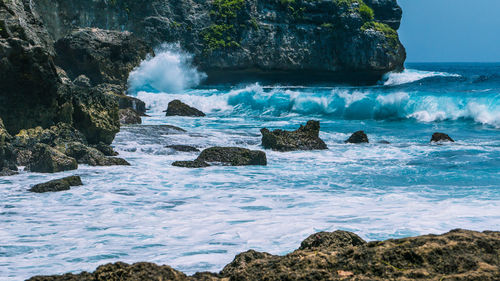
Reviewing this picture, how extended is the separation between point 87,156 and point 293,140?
458cm

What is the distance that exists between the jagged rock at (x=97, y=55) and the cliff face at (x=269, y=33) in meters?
8.91

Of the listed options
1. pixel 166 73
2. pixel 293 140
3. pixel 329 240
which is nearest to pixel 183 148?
pixel 293 140

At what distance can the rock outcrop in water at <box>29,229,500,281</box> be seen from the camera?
1.97 m

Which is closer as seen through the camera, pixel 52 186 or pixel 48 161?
pixel 52 186

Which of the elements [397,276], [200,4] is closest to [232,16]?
[200,4]

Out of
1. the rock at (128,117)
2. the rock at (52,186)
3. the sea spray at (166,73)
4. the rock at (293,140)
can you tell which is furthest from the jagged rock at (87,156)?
the sea spray at (166,73)

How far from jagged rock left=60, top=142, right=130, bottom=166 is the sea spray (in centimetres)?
2013

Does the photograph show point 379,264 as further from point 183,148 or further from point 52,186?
point 183,148

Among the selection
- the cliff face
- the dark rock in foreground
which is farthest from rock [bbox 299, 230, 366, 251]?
the cliff face

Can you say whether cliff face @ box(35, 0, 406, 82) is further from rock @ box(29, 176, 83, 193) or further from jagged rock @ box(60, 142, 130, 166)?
rock @ box(29, 176, 83, 193)

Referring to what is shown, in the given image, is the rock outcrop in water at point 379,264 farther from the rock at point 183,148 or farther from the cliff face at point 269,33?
the cliff face at point 269,33

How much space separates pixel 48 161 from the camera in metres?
7.70

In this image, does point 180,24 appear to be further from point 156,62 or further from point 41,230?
point 41,230

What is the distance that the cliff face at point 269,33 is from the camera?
36875 millimetres
